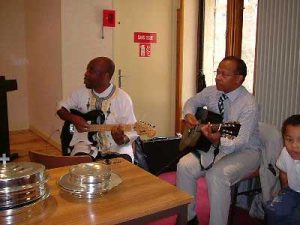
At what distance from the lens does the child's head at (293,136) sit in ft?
6.63

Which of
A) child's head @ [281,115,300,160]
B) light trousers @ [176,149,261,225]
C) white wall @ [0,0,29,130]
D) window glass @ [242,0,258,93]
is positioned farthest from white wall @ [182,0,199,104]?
child's head @ [281,115,300,160]

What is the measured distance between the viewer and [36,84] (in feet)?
17.5

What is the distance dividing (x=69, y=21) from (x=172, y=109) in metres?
1.89

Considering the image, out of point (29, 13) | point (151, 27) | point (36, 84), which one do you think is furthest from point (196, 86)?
point (29, 13)

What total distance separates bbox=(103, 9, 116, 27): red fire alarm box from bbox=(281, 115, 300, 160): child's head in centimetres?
282

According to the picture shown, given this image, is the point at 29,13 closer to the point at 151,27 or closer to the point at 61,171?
the point at 151,27

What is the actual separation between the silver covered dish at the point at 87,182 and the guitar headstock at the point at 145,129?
98cm

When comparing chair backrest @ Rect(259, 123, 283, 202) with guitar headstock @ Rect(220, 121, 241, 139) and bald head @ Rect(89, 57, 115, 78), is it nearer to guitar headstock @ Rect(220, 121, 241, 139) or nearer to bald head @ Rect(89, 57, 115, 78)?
guitar headstock @ Rect(220, 121, 241, 139)

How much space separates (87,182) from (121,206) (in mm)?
184

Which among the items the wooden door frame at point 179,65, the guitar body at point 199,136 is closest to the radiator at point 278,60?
the guitar body at point 199,136

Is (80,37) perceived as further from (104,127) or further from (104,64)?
(104,127)

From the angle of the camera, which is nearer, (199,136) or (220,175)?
(220,175)

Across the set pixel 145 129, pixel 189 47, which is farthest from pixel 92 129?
pixel 189 47

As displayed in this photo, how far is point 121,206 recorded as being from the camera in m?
1.29
